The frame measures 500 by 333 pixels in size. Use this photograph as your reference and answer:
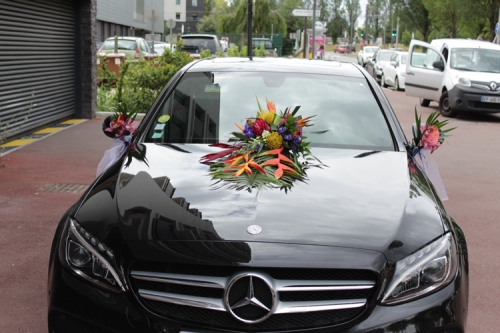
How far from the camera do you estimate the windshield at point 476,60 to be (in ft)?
60.8

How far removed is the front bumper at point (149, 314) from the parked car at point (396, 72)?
23.8 meters

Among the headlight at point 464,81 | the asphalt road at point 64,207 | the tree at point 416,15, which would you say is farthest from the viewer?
the tree at point 416,15

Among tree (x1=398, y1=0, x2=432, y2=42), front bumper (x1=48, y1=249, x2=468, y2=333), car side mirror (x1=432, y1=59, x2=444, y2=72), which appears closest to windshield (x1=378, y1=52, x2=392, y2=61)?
car side mirror (x1=432, y1=59, x2=444, y2=72)

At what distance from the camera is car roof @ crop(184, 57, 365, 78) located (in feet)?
16.9

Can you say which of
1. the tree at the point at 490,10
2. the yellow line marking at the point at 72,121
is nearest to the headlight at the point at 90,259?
the yellow line marking at the point at 72,121

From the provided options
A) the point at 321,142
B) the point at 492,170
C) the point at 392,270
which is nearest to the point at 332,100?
the point at 321,142

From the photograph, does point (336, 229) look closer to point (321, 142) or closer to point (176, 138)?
point (321, 142)

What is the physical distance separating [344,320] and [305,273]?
235 mm

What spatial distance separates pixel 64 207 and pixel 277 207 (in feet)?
14.4

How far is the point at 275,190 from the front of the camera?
3584 mm

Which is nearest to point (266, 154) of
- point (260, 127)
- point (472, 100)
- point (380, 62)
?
point (260, 127)

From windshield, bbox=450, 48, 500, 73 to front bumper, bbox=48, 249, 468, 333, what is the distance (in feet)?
53.7

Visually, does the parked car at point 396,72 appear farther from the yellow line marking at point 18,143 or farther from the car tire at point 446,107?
the yellow line marking at point 18,143

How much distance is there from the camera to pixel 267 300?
9.30 feet
